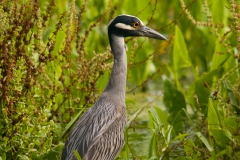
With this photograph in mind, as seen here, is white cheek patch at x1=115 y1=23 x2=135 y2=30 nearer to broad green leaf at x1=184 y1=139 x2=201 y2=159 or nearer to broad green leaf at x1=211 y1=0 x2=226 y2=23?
broad green leaf at x1=184 y1=139 x2=201 y2=159

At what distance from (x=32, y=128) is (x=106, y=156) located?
0.59m

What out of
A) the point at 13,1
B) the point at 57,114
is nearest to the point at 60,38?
the point at 57,114

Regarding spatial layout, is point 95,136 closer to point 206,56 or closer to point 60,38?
point 60,38

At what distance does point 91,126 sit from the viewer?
520 cm

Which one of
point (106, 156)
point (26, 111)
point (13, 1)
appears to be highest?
point (13, 1)

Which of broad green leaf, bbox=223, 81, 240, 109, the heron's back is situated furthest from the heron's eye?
broad green leaf, bbox=223, 81, 240, 109

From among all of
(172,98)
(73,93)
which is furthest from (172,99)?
(73,93)

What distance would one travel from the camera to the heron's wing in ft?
16.5

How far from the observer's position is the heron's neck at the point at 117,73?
5.43 metres

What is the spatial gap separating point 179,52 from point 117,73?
1607 mm

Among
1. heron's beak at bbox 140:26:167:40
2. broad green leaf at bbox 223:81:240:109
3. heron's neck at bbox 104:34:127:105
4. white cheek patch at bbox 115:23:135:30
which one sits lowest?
broad green leaf at bbox 223:81:240:109

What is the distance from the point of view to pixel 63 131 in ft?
18.1

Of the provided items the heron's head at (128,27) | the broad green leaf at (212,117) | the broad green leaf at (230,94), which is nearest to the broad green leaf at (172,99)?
the broad green leaf at (230,94)

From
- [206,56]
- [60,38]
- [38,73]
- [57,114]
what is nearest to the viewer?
[38,73]
